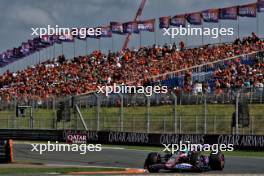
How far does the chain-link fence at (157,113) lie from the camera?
973 inches

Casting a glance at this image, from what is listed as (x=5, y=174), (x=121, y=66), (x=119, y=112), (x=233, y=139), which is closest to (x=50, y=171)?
(x=5, y=174)

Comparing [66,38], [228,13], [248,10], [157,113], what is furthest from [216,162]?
[66,38]

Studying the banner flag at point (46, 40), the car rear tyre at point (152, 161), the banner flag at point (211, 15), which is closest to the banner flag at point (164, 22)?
the banner flag at point (211, 15)

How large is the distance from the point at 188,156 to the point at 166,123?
394 inches

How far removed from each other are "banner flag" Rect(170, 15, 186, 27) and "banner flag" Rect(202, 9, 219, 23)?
2.27 m

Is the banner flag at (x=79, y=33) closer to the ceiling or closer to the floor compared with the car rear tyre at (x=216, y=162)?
closer to the ceiling

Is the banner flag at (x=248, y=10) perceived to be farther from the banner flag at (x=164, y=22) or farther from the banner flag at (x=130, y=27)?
the banner flag at (x=130, y=27)

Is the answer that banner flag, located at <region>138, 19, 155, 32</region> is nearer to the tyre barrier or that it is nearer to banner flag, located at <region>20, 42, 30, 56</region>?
banner flag, located at <region>20, 42, 30, 56</region>

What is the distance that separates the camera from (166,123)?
87.5ft

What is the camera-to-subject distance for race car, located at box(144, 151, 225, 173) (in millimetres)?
16453

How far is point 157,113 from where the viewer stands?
27.8 meters

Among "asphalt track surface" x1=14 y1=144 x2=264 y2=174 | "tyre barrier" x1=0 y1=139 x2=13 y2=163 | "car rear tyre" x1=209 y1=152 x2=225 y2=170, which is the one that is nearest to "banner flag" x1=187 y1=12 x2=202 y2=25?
"asphalt track surface" x1=14 y1=144 x2=264 y2=174

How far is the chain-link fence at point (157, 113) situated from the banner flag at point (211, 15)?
49.6 feet

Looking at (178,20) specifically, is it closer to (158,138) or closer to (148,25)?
(148,25)
